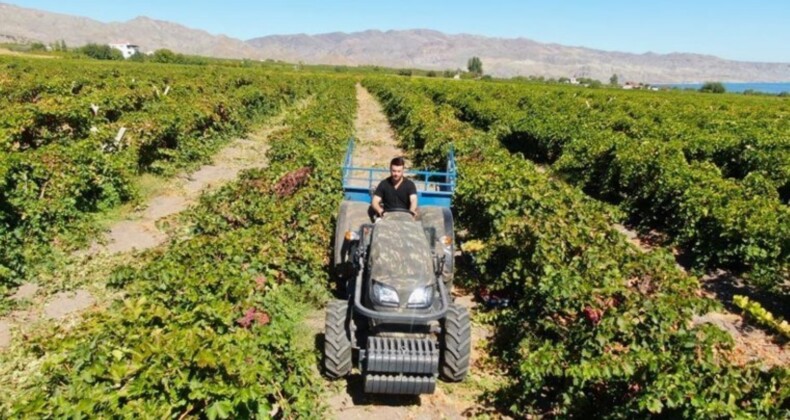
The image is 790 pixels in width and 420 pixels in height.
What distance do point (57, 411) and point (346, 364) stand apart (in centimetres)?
272

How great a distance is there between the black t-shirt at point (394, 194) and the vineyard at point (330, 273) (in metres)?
1.34

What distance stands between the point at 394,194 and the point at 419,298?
233cm

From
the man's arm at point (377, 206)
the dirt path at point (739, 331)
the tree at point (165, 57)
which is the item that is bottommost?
the dirt path at point (739, 331)

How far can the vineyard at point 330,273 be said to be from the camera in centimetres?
397

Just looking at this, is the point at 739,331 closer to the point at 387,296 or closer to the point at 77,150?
the point at 387,296

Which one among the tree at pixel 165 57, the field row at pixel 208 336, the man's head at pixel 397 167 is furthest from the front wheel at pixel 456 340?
the tree at pixel 165 57

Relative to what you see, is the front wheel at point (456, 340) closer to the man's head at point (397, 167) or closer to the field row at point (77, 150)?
the man's head at point (397, 167)

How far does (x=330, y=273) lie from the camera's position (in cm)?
810

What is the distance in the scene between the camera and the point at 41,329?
6.49m

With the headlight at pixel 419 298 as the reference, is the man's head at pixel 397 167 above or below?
above

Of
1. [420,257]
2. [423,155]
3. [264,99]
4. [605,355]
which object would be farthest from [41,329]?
[264,99]

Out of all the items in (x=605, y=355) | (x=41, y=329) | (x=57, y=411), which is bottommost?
(x=41, y=329)

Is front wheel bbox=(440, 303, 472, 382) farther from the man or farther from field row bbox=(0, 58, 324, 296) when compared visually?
field row bbox=(0, 58, 324, 296)

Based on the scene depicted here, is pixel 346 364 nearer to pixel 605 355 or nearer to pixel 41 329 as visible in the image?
pixel 605 355
